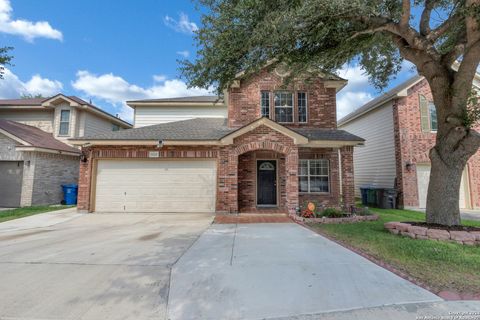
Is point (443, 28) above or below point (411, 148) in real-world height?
above

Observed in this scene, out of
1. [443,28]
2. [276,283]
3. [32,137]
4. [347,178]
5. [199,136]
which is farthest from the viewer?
[32,137]

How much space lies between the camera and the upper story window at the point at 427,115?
13.2 meters

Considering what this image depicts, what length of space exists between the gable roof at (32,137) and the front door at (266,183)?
1059 cm

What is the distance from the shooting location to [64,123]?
1566cm

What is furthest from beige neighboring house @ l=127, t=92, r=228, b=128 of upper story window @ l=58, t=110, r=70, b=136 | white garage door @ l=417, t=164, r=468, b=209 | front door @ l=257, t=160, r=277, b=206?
white garage door @ l=417, t=164, r=468, b=209

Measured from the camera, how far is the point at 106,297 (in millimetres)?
3393

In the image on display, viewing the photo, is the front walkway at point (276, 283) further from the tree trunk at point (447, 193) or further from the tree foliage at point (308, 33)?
the tree foliage at point (308, 33)

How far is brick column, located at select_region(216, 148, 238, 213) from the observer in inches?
412

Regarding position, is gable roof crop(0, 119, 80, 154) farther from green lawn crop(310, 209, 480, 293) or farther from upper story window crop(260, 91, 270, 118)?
green lawn crop(310, 209, 480, 293)

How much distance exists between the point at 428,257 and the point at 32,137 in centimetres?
1705

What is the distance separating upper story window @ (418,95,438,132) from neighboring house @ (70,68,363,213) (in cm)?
469

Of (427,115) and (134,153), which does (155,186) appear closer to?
(134,153)

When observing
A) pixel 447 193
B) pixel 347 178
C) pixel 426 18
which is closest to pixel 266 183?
pixel 347 178

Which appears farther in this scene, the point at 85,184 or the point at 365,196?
the point at 365,196
